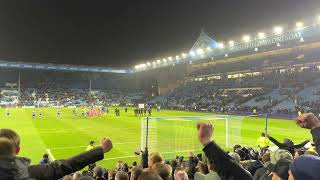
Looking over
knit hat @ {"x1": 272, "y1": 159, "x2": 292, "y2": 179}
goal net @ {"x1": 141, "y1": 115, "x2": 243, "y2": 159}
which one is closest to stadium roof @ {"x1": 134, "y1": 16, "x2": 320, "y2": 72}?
goal net @ {"x1": 141, "y1": 115, "x2": 243, "y2": 159}

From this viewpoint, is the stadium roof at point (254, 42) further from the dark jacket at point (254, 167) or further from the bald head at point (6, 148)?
the bald head at point (6, 148)

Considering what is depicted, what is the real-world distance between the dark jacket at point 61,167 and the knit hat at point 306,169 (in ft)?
6.68

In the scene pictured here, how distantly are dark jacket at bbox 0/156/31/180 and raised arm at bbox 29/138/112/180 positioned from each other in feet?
2.50

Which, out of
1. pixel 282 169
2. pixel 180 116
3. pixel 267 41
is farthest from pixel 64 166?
pixel 267 41

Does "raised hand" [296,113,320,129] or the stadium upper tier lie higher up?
the stadium upper tier

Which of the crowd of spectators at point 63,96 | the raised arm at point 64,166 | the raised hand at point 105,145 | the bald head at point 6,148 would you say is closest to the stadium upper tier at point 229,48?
the crowd of spectators at point 63,96

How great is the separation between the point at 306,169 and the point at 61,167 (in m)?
2.33

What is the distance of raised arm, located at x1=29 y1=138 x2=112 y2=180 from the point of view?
3480 millimetres

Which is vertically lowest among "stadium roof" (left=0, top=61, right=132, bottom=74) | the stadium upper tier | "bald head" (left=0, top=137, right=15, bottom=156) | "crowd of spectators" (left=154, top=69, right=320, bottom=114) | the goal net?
the goal net

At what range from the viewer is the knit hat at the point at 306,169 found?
8.18 ft

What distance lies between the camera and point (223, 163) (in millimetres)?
3086

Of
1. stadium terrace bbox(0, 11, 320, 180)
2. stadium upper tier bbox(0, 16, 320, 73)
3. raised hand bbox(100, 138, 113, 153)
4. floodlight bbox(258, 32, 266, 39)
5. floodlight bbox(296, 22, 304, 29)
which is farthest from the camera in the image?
floodlight bbox(258, 32, 266, 39)

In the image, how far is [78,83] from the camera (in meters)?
109

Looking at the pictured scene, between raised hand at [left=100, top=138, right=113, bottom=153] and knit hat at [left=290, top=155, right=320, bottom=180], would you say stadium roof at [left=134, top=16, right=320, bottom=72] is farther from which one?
knit hat at [left=290, top=155, right=320, bottom=180]
